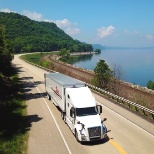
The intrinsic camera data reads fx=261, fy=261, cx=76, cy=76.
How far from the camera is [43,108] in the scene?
91.9 ft

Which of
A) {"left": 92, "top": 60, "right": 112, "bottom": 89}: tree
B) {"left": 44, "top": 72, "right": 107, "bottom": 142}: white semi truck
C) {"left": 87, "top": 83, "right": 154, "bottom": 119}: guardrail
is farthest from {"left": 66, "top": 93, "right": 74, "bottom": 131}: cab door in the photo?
{"left": 92, "top": 60, "right": 112, "bottom": 89}: tree

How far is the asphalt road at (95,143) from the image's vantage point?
16.8m

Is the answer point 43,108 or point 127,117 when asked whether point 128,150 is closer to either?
point 127,117

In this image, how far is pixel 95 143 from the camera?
1775 centimetres

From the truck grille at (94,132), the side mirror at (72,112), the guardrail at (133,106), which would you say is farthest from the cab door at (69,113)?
the guardrail at (133,106)

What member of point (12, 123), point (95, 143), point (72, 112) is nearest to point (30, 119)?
point (12, 123)

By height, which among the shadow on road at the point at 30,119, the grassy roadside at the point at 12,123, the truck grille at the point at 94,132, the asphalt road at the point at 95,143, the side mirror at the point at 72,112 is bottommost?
the shadow on road at the point at 30,119

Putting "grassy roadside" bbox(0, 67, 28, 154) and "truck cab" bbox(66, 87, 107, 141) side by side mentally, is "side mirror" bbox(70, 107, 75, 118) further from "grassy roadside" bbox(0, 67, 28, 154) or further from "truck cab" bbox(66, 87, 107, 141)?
"grassy roadside" bbox(0, 67, 28, 154)

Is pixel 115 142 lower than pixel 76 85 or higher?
lower

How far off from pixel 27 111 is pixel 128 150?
521 inches

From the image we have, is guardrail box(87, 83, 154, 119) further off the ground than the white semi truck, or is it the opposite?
the white semi truck

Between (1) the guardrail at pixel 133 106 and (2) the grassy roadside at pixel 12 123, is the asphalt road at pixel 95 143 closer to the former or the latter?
(2) the grassy roadside at pixel 12 123

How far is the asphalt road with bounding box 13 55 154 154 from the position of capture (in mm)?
16812

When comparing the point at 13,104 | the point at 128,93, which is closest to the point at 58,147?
the point at 13,104
